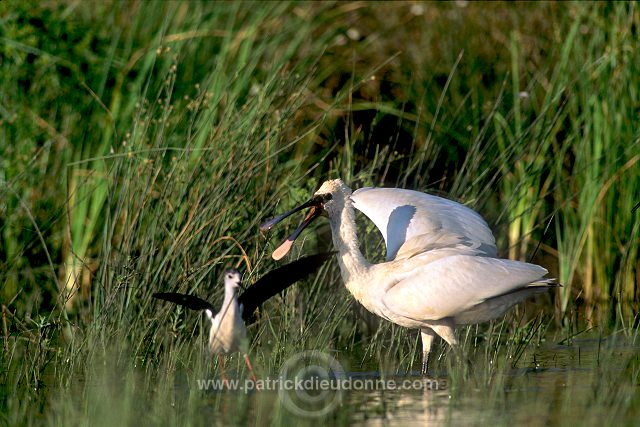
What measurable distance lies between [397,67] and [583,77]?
2.31 metres

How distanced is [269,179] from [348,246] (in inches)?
38.1

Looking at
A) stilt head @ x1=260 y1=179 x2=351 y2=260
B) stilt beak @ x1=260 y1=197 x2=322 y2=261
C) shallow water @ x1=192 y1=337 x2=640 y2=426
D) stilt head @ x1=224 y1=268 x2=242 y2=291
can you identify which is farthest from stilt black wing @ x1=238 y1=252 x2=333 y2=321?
stilt head @ x1=260 y1=179 x2=351 y2=260

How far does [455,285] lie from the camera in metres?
6.86

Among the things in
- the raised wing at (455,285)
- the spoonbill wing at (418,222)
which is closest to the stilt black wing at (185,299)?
the raised wing at (455,285)

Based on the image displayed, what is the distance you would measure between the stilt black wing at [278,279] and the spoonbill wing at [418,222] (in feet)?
3.42

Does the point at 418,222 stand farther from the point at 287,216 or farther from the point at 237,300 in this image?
the point at 237,300

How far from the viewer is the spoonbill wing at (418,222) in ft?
24.3

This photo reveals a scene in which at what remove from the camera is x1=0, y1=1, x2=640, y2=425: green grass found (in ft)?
22.1

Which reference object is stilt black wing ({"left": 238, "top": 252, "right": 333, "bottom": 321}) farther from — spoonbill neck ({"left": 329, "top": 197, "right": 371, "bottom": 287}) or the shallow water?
spoonbill neck ({"left": 329, "top": 197, "right": 371, "bottom": 287})

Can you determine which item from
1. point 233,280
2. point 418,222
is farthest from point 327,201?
point 233,280

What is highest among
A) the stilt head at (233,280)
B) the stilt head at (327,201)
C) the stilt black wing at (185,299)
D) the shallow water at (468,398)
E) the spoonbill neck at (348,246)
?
the stilt head at (327,201)

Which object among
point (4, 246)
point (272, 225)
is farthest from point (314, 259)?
point (4, 246)

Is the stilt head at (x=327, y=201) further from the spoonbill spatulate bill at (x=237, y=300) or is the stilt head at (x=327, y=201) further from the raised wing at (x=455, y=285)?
the spoonbill spatulate bill at (x=237, y=300)

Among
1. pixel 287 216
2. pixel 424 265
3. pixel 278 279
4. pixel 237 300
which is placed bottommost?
pixel 237 300
